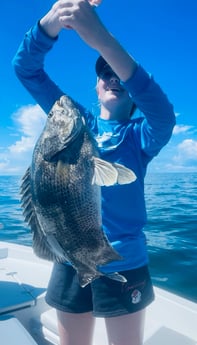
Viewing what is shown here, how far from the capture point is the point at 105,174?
1.62 metres

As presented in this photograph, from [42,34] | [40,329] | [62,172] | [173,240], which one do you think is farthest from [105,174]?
[173,240]

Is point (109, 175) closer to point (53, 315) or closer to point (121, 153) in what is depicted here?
point (121, 153)

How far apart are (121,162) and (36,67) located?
882 millimetres

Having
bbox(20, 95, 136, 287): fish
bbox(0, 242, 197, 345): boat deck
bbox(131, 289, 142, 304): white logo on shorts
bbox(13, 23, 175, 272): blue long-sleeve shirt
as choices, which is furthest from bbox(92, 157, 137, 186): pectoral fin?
bbox(0, 242, 197, 345): boat deck

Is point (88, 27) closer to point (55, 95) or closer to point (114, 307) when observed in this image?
→ point (55, 95)

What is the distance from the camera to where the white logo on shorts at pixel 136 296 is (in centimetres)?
221

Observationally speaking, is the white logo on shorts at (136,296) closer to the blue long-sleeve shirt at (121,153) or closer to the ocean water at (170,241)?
the blue long-sleeve shirt at (121,153)

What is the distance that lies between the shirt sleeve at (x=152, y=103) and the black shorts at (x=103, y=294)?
1.01 m

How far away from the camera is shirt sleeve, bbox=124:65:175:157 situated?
1772 millimetres

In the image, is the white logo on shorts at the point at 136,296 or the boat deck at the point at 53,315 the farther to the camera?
the boat deck at the point at 53,315

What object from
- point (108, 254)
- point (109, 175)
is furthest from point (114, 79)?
point (108, 254)

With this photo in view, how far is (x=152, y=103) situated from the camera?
180cm

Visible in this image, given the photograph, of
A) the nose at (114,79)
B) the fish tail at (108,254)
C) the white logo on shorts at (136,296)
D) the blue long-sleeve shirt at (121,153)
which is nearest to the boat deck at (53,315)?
the white logo on shorts at (136,296)

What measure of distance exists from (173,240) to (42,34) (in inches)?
289
